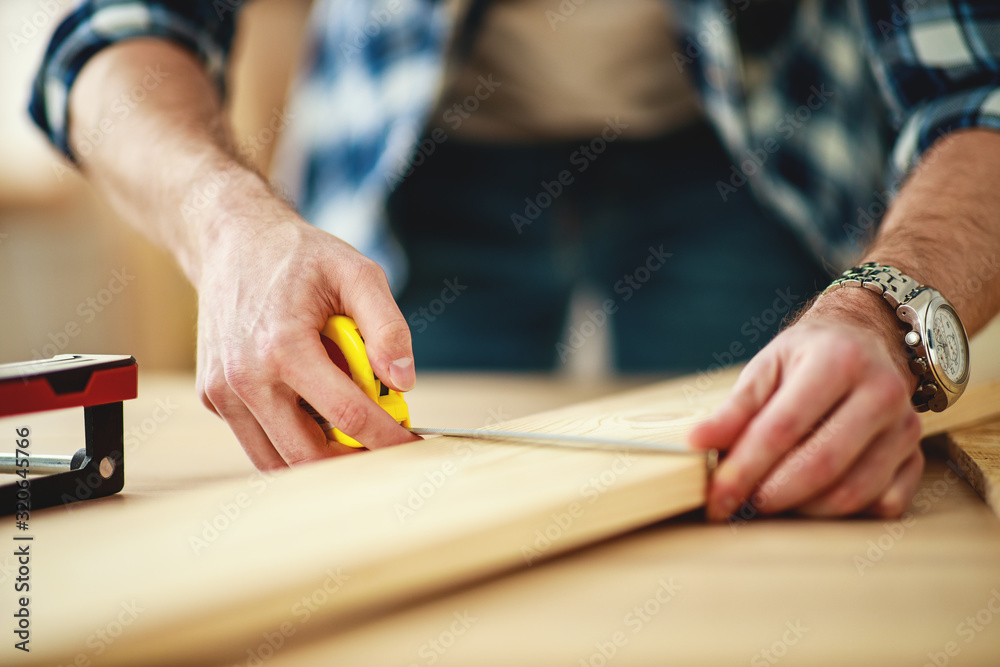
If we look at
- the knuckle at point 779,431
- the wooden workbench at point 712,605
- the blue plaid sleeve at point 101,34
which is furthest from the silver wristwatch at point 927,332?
the blue plaid sleeve at point 101,34

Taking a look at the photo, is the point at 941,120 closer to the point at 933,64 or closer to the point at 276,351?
A: the point at 933,64

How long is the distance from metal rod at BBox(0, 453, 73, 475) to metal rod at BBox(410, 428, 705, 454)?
12.8 inches

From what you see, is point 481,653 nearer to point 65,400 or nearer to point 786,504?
point 786,504

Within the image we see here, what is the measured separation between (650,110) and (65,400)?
133 cm

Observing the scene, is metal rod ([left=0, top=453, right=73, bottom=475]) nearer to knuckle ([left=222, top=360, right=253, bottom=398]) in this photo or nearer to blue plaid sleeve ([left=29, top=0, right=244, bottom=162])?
knuckle ([left=222, top=360, right=253, bottom=398])

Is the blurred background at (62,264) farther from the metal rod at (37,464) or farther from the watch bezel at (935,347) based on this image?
the watch bezel at (935,347)

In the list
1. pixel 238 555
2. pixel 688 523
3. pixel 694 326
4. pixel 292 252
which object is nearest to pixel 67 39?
pixel 292 252

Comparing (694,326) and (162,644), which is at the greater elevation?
(162,644)

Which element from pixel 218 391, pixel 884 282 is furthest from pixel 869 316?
pixel 218 391

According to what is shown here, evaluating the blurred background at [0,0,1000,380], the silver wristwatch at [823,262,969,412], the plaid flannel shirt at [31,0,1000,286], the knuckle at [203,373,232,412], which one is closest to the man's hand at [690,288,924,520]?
the silver wristwatch at [823,262,969,412]

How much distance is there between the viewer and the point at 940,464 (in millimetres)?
800

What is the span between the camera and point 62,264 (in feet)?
10.1

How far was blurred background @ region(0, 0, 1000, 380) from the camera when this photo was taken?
2.94m

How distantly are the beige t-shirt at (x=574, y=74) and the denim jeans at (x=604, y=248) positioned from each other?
53mm
